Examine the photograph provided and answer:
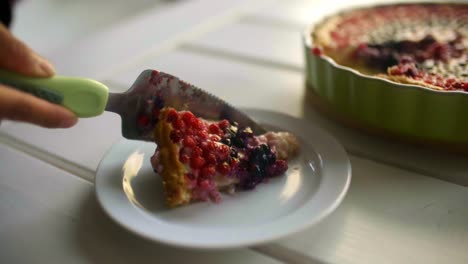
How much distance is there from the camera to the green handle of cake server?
529 mm

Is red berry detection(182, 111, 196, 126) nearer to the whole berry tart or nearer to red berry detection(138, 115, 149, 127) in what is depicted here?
red berry detection(138, 115, 149, 127)

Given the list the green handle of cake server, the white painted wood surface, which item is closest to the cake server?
the green handle of cake server

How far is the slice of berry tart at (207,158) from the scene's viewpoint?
55 cm

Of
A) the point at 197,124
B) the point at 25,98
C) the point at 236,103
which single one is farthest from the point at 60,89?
the point at 236,103

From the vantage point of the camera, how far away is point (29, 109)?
490 mm

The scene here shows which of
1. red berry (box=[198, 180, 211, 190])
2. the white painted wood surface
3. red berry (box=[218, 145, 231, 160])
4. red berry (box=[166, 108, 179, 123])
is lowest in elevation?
the white painted wood surface

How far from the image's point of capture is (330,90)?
72cm

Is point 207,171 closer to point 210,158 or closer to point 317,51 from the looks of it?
point 210,158

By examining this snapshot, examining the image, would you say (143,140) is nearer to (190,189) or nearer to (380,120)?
(190,189)

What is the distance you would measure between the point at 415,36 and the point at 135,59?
0.51 m

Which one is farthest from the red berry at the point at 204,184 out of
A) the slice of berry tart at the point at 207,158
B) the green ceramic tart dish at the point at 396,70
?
the green ceramic tart dish at the point at 396,70

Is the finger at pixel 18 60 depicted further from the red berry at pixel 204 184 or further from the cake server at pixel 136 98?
the red berry at pixel 204 184

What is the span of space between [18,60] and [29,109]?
2.7 inches

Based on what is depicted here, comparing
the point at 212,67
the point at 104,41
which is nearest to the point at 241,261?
the point at 212,67
